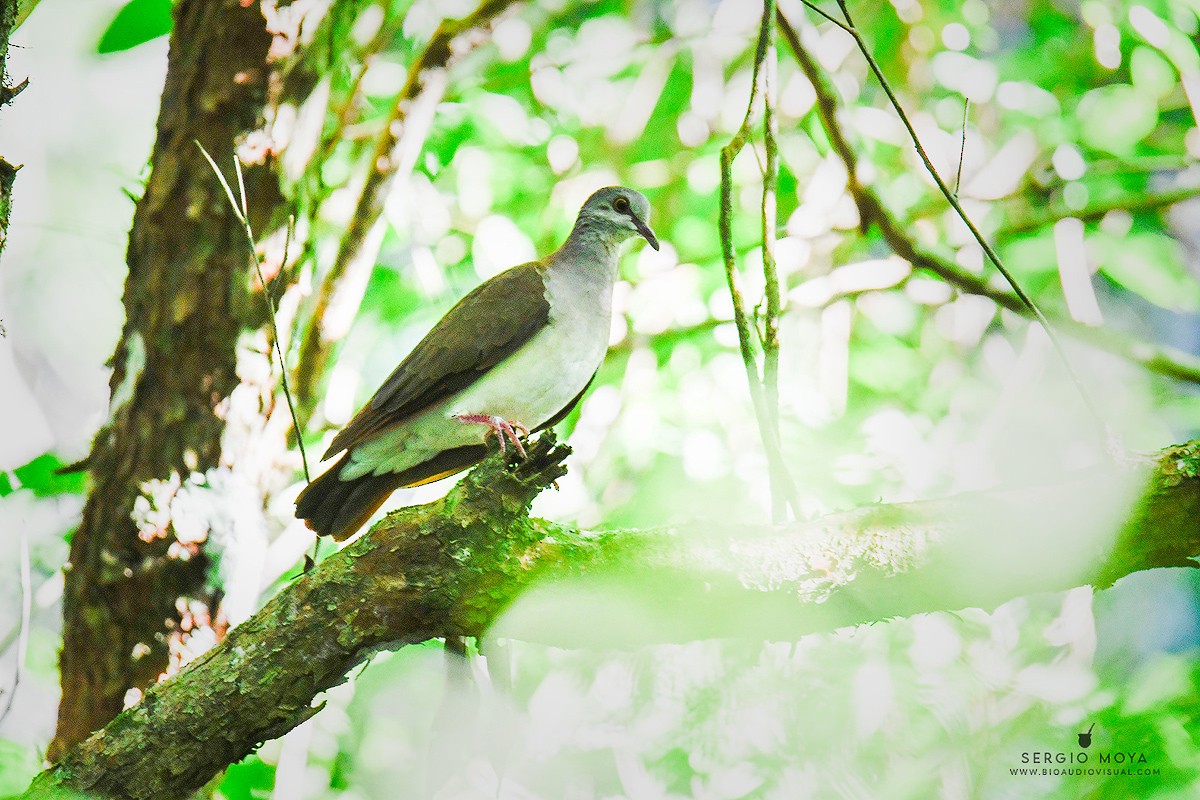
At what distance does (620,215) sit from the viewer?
352cm

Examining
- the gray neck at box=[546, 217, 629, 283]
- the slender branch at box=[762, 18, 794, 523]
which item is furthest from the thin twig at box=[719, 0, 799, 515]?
the gray neck at box=[546, 217, 629, 283]

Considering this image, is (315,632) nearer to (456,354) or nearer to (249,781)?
(456,354)

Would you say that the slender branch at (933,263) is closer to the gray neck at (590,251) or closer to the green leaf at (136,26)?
the gray neck at (590,251)

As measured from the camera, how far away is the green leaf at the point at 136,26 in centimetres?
377

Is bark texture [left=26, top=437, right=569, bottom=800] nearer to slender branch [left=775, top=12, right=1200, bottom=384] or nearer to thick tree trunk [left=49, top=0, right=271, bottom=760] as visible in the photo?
thick tree trunk [left=49, top=0, right=271, bottom=760]

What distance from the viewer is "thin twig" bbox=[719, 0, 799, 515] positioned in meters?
2.41

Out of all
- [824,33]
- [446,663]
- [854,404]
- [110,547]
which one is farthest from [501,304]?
[824,33]

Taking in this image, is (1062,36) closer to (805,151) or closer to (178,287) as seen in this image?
(805,151)

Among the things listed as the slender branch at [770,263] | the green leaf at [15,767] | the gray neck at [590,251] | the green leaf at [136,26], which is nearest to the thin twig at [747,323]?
the slender branch at [770,263]

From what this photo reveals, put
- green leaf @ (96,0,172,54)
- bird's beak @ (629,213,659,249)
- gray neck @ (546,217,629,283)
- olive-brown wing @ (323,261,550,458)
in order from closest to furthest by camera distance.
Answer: olive-brown wing @ (323,261,550,458)
gray neck @ (546,217,629,283)
bird's beak @ (629,213,659,249)
green leaf @ (96,0,172,54)

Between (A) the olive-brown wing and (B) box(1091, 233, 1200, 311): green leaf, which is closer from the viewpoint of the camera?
(A) the olive-brown wing

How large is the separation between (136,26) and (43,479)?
1.66m

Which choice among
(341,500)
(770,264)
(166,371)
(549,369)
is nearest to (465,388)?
(549,369)

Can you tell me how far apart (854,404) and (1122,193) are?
4.22ft
